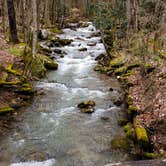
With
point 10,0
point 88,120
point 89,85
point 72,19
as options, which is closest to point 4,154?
point 88,120

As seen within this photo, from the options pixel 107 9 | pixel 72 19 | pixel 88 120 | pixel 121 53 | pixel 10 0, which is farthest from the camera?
pixel 72 19

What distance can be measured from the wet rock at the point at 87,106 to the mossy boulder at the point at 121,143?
108 inches

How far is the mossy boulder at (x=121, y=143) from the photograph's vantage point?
29.0 ft

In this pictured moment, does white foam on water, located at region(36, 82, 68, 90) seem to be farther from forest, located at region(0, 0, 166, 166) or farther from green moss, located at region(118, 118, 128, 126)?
green moss, located at region(118, 118, 128, 126)

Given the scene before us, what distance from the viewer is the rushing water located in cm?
834

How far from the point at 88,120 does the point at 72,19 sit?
40781 mm

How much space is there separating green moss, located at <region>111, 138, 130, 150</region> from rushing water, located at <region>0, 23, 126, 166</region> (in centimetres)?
18

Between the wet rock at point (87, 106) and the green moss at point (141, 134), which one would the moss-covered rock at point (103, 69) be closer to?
the wet rock at point (87, 106)

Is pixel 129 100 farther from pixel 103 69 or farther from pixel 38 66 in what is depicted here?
pixel 38 66

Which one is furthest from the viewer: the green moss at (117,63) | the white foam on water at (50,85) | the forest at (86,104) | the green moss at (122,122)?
the green moss at (117,63)

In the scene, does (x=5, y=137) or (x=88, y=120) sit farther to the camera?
(x=88, y=120)

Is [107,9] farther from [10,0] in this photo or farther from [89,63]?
[10,0]

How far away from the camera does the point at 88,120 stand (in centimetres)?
1098

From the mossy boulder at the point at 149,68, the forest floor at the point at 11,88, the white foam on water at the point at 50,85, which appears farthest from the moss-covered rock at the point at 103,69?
the forest floor at the point at 11,88
